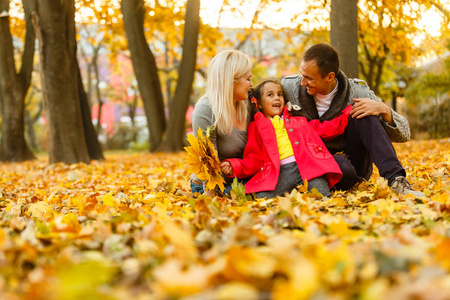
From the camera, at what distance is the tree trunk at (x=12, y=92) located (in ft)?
36.7

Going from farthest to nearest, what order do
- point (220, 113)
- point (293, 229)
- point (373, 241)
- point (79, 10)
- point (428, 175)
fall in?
1. point (79, 10)
2. point (428, 175)
3. point (220, 113)
4. point (293, 229)
5. point (373, 241)

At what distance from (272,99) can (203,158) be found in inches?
31.8

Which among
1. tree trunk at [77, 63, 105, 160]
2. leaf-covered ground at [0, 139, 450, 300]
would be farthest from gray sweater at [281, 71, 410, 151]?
tree trunk at [77, 63, 105, 160]

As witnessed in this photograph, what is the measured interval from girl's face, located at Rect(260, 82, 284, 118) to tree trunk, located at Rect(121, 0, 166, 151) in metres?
8.37

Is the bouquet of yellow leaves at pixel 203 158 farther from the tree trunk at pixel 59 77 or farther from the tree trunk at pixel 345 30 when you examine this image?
the tree trunk at pixel 59 77

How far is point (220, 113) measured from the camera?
359cm

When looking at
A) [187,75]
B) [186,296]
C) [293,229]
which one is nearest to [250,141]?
[293,229]

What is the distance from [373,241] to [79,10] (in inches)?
507

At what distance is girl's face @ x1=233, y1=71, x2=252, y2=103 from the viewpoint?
11.8 feet

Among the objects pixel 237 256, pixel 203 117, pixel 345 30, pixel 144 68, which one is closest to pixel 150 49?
pixel 144 68

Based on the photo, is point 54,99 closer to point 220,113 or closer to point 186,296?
point 220,113

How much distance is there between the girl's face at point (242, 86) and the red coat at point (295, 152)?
9.3 inches

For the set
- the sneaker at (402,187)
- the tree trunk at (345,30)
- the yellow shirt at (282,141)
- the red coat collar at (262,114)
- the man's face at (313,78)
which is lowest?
the sneaker at (402,187)

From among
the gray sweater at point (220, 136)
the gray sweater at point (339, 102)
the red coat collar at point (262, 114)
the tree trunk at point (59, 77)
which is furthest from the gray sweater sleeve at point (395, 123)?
the tree trunk at point (59, 77)
